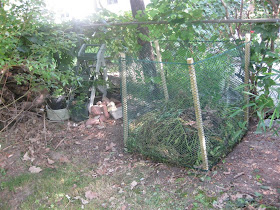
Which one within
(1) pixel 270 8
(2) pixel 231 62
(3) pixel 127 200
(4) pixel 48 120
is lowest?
(3) pixel 127 200

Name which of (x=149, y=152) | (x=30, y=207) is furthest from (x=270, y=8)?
(x=30, y=207)

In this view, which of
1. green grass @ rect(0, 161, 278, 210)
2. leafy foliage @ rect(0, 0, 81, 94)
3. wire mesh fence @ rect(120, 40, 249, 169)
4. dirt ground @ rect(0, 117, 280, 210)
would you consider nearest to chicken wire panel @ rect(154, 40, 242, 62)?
wire mesh fence @ rect(120, 40, 249, 169)

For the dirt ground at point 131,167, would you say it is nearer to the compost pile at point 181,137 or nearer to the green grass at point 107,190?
the green grass at point 107,190

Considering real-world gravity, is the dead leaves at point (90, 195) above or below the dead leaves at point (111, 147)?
below

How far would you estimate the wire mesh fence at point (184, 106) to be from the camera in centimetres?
366

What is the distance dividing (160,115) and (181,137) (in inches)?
21.2

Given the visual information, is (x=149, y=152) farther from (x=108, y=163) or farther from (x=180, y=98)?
(x=180, y=98)

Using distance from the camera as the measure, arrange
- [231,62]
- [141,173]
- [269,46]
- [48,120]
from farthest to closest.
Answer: [48,120] < [269,46] < [231,62] < [141,173]

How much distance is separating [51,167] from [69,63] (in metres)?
2.01

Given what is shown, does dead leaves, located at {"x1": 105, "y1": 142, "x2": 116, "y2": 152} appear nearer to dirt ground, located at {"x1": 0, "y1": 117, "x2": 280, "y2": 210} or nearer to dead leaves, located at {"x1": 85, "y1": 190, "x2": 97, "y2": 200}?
dirt ground, located at {"x1": 0, "y1": 117, "x2": 280, "y2": 210}

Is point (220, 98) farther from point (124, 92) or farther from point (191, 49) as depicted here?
point (124, 92)

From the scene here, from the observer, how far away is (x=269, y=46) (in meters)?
4.31

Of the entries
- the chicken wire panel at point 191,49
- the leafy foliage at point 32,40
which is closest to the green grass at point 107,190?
the leafy foliage at point 32,40

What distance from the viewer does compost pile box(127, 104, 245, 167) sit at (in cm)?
360
